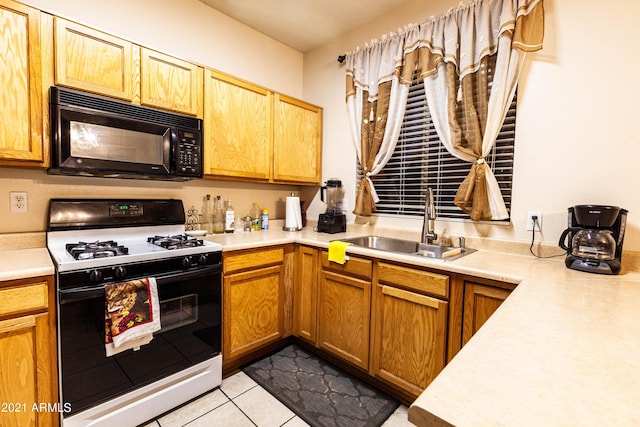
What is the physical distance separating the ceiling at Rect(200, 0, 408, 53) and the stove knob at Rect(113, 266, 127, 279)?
2.12m

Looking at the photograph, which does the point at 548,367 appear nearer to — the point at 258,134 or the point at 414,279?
the point at 414,279

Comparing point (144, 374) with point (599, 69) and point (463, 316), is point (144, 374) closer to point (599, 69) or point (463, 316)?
point (463, 316)

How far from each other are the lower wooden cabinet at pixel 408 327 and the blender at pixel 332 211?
0.80 metres

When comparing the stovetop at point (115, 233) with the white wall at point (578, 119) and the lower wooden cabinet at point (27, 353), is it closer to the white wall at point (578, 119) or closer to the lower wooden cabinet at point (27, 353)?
the lower wooden cabinet at point (27, 353)

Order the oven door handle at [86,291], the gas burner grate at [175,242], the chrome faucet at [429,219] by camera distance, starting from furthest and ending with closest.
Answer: the chrome faucet at [429,219] < the gas burner grate at [175,242] < the oven door handle at [86,291]

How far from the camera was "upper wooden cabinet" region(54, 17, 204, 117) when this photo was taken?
1.53 metres

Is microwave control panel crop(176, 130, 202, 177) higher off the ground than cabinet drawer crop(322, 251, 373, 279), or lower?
higher

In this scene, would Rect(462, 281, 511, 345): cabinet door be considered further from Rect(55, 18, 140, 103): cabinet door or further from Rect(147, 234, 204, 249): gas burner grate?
Rect(55, 18, 140, 103): cabinet door

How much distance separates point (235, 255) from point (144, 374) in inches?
30.9

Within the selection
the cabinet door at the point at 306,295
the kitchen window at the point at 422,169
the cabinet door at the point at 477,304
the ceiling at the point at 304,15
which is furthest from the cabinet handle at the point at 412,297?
the ceiling at the point at 304,15

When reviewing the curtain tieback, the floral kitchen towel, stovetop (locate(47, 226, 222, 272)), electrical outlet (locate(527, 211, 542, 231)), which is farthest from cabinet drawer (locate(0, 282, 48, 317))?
electrical outlet (locate(527, 211, 542, 231))

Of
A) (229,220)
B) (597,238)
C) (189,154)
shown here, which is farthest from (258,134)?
(597,238)

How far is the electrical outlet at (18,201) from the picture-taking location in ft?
5.40

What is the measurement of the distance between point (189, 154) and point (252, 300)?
108cm
